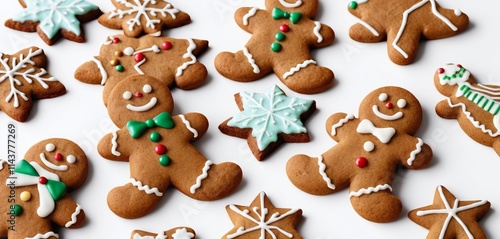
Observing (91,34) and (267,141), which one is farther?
(91,34)

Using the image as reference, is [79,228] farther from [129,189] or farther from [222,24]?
[222,24]

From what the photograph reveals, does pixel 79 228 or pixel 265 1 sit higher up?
pixel 265 1

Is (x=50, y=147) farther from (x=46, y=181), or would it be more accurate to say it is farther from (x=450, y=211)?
(x=450, y=211)

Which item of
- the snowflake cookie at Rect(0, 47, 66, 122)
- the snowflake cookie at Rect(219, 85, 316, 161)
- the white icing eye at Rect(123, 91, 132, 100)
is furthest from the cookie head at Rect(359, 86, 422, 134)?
the snowflake cookie at Rect(0, 47, 66, 122)

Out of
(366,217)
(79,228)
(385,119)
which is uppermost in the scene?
(385,119)

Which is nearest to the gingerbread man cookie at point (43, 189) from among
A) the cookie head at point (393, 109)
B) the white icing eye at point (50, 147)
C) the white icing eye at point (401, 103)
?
the white icing eye at point (50, 147)

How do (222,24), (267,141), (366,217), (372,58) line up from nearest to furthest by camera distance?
1. (366,217)
2. (267,141)
3. (372,58)
4. (222,24)

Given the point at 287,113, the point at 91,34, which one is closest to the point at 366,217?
the point at 287,113

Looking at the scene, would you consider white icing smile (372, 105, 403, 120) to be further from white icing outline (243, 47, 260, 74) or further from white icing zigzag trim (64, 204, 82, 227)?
white icing zigzag trim (64, 204, 82, 227)
